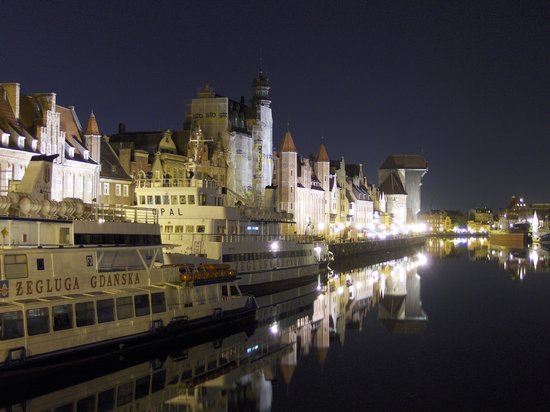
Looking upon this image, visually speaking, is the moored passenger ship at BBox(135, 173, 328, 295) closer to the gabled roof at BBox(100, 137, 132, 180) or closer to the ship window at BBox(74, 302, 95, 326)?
the gabled roof at BBox(100, 137, 132, 180)

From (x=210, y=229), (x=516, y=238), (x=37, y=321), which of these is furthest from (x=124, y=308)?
(x=516, y=238)

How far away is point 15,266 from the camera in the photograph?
87.0 ft

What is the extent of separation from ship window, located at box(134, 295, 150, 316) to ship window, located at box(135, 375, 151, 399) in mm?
3454

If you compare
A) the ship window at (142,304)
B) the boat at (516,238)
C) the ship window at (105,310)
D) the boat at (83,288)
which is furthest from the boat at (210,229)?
the boat at (516,238)

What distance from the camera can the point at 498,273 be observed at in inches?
3172

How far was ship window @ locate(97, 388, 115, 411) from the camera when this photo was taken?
24223 mm

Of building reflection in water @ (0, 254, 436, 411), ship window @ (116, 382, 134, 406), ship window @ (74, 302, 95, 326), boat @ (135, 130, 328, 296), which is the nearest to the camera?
ship window @ (116, 382, 134, 406)

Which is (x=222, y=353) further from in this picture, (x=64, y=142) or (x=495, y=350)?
(x=64, y=142)

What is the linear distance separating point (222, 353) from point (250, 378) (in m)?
3.85

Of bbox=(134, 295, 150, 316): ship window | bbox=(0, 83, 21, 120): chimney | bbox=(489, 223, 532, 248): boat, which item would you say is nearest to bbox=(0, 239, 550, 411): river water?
bbox=(134, 295, 150, 316): ship window

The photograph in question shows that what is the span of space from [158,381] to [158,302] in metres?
5.06

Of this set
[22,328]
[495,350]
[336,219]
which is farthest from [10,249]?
[336,219]

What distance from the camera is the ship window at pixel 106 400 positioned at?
2422 cm

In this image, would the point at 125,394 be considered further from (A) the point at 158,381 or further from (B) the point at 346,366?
(B) the point at 346,366
